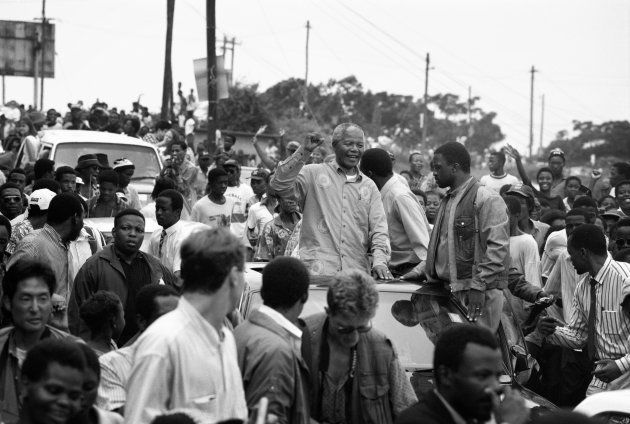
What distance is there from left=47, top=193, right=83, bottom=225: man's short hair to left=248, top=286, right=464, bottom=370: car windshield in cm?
160

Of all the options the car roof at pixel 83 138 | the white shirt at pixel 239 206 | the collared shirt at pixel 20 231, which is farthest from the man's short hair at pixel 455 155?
the car roof at pixel 83 138

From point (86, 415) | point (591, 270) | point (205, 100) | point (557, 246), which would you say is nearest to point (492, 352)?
point (86, 415)

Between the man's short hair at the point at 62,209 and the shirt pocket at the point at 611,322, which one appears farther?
the shirt pocket at the point at 611,322

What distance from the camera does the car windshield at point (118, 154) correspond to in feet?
55.9

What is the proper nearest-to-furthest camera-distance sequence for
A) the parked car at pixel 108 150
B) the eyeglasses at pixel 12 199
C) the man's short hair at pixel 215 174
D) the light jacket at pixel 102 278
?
the light jacket at pixel 102 278 → the eyeglasses at pixel 12 199 → the man's short hair at pixel 215 174 → the parked car at pixel 108 150

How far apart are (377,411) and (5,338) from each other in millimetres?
1946

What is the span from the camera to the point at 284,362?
5.49 metres

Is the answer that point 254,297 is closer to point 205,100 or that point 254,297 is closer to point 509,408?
point 509,408

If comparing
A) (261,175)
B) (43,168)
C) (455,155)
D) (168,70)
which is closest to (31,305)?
(455,155)

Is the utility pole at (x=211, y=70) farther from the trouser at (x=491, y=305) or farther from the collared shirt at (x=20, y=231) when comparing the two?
the trouser at (x=491, y=305)

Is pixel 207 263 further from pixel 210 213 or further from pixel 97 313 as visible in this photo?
pixel 210 213

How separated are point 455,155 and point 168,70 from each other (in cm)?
2819

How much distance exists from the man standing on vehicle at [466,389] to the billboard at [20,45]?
51.7m

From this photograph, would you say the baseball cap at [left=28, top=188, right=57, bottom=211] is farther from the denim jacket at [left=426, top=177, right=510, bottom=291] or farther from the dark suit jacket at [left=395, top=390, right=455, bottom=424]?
the dark suit jacket at [left=395, top=390, right=455, bottom=424]
